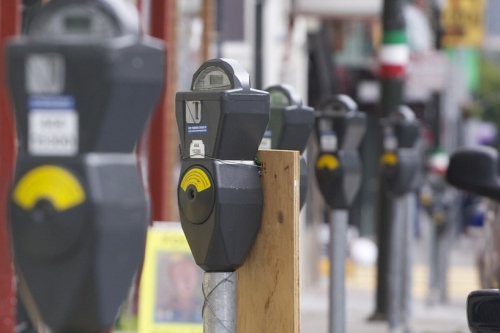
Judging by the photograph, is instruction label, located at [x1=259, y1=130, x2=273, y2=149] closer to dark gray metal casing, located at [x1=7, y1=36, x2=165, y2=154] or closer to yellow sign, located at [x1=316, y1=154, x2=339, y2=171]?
yellow sign, located at [x1=316, y1=154, x2=339, y2=171]

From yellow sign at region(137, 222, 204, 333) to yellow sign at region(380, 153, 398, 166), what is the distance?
307cm

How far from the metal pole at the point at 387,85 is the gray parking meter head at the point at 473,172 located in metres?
7.05

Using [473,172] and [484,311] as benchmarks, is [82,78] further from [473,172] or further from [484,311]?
[473,172]

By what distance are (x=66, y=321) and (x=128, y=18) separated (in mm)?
690

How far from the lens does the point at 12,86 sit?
2695 millimetres

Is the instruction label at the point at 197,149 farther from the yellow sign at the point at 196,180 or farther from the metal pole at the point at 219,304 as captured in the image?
the metal pole at the point at 219,304

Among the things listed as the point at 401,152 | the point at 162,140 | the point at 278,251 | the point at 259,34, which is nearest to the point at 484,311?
the point at 278,251

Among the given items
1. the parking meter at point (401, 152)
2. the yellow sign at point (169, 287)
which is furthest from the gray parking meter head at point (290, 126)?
the parking meter at point (401, 152)

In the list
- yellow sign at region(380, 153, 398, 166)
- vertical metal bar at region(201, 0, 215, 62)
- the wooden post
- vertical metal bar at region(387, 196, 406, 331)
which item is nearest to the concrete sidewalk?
vertical metal bar at region(387, 196, 406, 331)

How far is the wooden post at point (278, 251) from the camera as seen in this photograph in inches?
153

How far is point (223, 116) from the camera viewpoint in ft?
12.2

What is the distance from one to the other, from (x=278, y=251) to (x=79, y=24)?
144cm

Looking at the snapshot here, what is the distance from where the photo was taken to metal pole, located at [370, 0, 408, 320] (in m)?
11.1

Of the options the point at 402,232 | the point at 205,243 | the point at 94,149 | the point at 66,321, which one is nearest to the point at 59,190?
the point at 94,149
